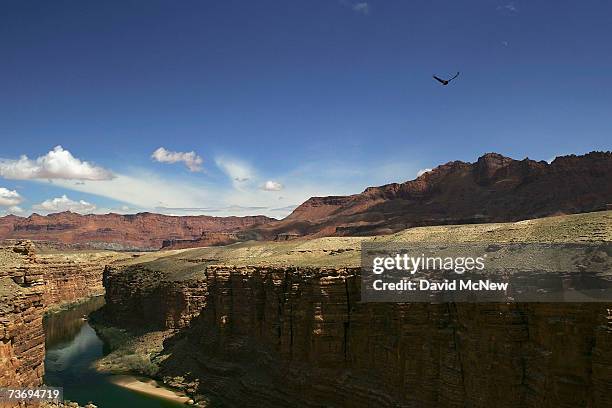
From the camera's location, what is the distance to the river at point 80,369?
34750mm

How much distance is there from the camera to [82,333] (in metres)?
57.8

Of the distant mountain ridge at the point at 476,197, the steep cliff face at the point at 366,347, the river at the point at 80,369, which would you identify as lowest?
the river at the point at 80,369

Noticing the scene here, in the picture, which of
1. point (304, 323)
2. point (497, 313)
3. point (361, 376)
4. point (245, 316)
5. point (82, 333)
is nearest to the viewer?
point (497, 313)

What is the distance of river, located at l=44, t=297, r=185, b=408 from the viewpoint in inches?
1368

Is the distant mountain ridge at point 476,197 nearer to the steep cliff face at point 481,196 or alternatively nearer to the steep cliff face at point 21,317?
the steep cliff face at point 481,196

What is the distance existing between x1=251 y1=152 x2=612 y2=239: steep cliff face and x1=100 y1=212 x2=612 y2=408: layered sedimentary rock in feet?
160

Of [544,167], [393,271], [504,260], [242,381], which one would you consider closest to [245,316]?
[242,381]

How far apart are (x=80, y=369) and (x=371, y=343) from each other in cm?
3120

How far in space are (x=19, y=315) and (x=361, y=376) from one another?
665 inches

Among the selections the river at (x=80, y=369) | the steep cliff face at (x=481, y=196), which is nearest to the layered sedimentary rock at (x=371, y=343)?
the river at (x=80, y=369)

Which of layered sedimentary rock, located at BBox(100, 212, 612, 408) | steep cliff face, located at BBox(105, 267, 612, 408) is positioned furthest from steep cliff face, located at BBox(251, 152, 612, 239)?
steep cliff face, located at BBox(105, 267, 612, 408)

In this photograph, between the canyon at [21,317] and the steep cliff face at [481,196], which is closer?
the canyon at [21,317]

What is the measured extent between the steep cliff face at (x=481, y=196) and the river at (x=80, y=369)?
5859 cm

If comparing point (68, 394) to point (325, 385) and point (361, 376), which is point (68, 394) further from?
point (361, 376)
